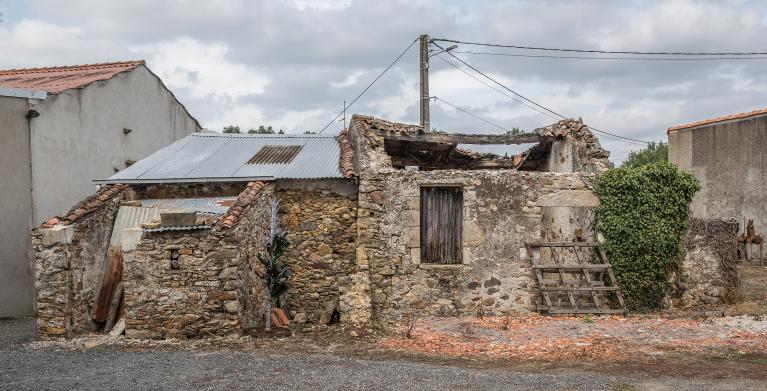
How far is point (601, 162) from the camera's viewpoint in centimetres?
1196

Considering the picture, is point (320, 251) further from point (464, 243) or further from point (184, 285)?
point (184, 285)

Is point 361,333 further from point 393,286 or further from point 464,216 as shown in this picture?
point 464,216

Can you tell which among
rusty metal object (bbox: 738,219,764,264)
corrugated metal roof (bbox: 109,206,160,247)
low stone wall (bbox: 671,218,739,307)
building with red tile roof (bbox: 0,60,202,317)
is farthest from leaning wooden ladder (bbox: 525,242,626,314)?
rusty metal object (bbox: 738,219,764,264)

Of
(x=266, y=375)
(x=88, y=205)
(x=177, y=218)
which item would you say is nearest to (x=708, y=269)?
(x=266, y=375)

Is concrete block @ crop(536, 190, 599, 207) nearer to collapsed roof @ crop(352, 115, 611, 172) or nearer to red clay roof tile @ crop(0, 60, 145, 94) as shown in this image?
collapsed roof @ crop(352, 115, 611, 172)

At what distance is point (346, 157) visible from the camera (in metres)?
12.2

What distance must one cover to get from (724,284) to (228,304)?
9048mm

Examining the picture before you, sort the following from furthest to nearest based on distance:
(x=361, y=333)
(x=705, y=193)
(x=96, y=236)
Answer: (x=705, y=193) → (x=96, y=236) → (x=361, y=333)

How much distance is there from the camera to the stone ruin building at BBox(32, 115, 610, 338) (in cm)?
931

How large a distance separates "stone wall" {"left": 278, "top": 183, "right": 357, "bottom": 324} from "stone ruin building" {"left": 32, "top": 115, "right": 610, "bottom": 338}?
22 mm

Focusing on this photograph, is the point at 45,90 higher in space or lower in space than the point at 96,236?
higher

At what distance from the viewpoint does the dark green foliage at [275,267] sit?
10.8m

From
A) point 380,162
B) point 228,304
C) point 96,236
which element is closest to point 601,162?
point 380,162

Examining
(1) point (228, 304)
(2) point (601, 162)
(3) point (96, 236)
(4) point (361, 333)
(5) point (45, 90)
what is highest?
(5) point (45, 90)
